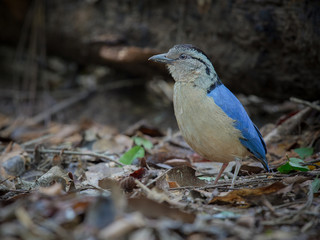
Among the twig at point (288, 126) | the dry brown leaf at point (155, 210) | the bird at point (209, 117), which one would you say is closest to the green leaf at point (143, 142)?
the bird at point (209, 117)

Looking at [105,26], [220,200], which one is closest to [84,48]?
[105,26]

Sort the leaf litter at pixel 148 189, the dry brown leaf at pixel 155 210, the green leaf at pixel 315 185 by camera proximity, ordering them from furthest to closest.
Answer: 1. the green leaf at pixel 315 185
2. the dry brown leaf at pixel 155 210
3. the leaf litter at pixel 148 189

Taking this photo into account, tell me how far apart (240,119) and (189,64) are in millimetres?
792

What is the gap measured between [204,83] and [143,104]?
12.0 feet

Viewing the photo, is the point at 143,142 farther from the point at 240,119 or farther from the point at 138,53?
the point at 138,53

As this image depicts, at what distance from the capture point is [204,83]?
161 inches

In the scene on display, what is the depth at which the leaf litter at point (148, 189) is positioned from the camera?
2172mm

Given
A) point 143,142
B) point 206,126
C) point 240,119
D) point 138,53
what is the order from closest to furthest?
point 206,126 → point 240,119 → point 143,142 → point 138,53

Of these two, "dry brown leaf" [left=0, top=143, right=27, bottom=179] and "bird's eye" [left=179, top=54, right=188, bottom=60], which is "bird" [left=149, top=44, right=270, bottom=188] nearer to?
"bird's eye" [left=179, top=54, right=188, bottom=60]

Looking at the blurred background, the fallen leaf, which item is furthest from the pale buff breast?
the blurred background

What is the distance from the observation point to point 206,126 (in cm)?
382

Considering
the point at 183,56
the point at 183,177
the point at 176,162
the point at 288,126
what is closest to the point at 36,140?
the point at 176,162

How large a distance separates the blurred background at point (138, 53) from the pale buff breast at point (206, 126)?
1.70 meters

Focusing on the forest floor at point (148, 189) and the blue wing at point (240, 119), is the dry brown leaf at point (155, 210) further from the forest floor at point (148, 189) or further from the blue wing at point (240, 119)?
the blue wing at point (240, 119)
